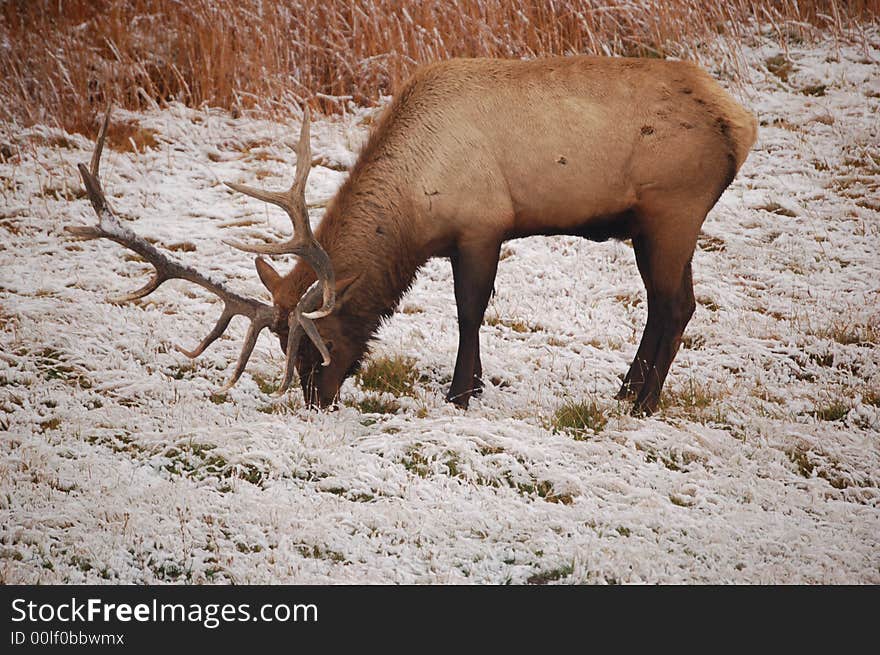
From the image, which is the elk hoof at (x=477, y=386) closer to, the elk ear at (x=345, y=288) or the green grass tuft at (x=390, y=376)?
the green grass tuft at (x=390, y=376)

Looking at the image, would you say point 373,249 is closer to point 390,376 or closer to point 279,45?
point 390,376

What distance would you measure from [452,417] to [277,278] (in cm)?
124

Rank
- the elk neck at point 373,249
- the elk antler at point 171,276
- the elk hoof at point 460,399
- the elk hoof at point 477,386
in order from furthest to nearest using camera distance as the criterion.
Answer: the elk hoof at point 477,386 → the elk hoof at point 460,399 → the elk neck at point 373,249 → the elk antler at point 171,276

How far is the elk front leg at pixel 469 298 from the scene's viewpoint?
227 inches

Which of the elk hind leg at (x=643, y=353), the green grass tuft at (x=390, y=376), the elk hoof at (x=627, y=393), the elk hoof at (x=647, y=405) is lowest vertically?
the green grass tuft at (x=390, y=376)

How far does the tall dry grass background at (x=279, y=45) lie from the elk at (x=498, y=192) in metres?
4.64

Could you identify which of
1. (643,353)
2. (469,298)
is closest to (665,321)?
(643,353)

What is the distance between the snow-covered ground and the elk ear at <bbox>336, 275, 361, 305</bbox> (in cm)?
63

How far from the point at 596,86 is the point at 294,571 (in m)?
3.32

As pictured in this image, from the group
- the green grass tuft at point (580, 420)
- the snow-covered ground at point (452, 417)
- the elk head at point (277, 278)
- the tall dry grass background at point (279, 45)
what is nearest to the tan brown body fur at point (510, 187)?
the elk head at point (277, 278)

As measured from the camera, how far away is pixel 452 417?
5.67 metres

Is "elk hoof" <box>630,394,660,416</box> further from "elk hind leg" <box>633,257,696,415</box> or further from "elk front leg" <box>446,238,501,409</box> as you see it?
"elk front leg" <box>446,238,501,409</box>

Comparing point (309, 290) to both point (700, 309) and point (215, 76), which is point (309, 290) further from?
point (215, 76)

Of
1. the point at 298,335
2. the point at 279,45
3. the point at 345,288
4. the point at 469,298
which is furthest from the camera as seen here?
the point at 279,45
